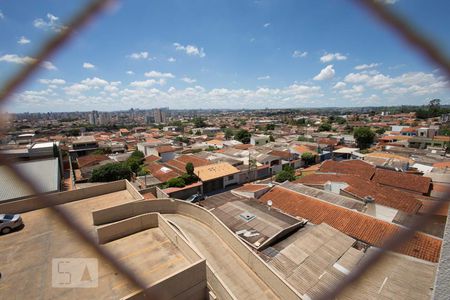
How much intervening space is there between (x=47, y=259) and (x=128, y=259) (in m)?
1.87

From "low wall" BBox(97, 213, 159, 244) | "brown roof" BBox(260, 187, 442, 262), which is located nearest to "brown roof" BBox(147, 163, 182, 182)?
"brown roof" BBox(260, 187, 442, 262)

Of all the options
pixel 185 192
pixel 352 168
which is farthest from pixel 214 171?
pixel 352 168

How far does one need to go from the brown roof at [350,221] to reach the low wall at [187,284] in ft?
16.7

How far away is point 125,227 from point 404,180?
56.3ft

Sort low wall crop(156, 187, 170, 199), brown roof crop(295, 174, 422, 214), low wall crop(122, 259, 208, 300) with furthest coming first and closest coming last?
low wall crop(156, 187, 170, 199) → brown roof crop(295, 174, 422, 214) → low wall crop(122, 259, 208, 300)

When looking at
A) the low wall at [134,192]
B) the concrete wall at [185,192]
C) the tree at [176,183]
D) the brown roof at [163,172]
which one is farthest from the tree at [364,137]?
the low wall at [134,192]

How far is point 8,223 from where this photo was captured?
21.6 ft

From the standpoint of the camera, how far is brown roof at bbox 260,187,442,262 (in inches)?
304

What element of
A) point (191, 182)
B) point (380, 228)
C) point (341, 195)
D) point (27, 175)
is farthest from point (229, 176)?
point (27, 175)

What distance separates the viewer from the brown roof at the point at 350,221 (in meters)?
7.73

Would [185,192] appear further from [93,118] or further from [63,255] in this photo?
[93,118]

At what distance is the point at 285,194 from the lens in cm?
1260

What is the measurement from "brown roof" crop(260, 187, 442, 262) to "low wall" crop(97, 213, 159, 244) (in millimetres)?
6627

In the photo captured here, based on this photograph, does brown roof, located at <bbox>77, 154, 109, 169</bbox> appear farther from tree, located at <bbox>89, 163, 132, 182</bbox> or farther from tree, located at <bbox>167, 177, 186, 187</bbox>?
tree, located at <bbox>167, 177, 186, 187</bbox>
